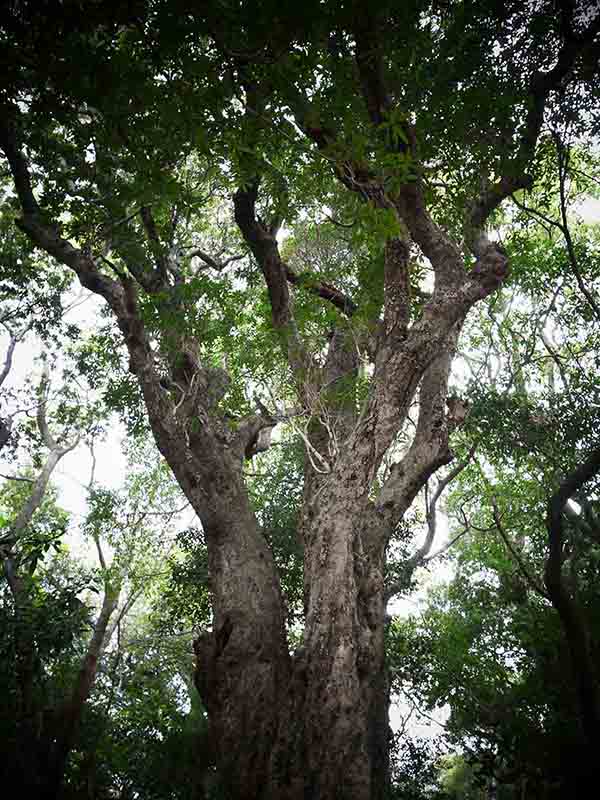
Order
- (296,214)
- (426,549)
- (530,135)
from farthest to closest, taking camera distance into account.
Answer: (426,549)
(296,214)
(530,135)

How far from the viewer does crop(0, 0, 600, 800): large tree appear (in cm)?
342

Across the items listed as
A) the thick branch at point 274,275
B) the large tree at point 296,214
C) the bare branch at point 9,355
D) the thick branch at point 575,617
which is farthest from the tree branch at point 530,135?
the bare branch at point 9,355

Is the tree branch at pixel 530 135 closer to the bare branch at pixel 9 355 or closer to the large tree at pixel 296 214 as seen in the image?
the large tree at pixel 296 214

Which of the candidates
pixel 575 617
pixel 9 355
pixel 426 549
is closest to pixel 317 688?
pixel 575 617

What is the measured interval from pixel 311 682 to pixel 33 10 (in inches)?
182

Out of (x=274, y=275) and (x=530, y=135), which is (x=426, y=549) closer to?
(x=274, y=275)

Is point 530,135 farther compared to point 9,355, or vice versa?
point 9,355

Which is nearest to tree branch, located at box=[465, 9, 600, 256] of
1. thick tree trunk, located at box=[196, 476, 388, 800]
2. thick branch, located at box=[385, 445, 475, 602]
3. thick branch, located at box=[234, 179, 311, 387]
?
thick branch, located at box=[234, 179, 311, 387]

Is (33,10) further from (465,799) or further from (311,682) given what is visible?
(465,799)

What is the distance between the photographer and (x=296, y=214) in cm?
605

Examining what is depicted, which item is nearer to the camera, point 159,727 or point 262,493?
point 159,727

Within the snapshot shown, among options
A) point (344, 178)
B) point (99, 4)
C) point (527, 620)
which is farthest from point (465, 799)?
point (99, 4)

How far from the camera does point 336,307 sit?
7195mm

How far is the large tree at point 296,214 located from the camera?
3.42 m
